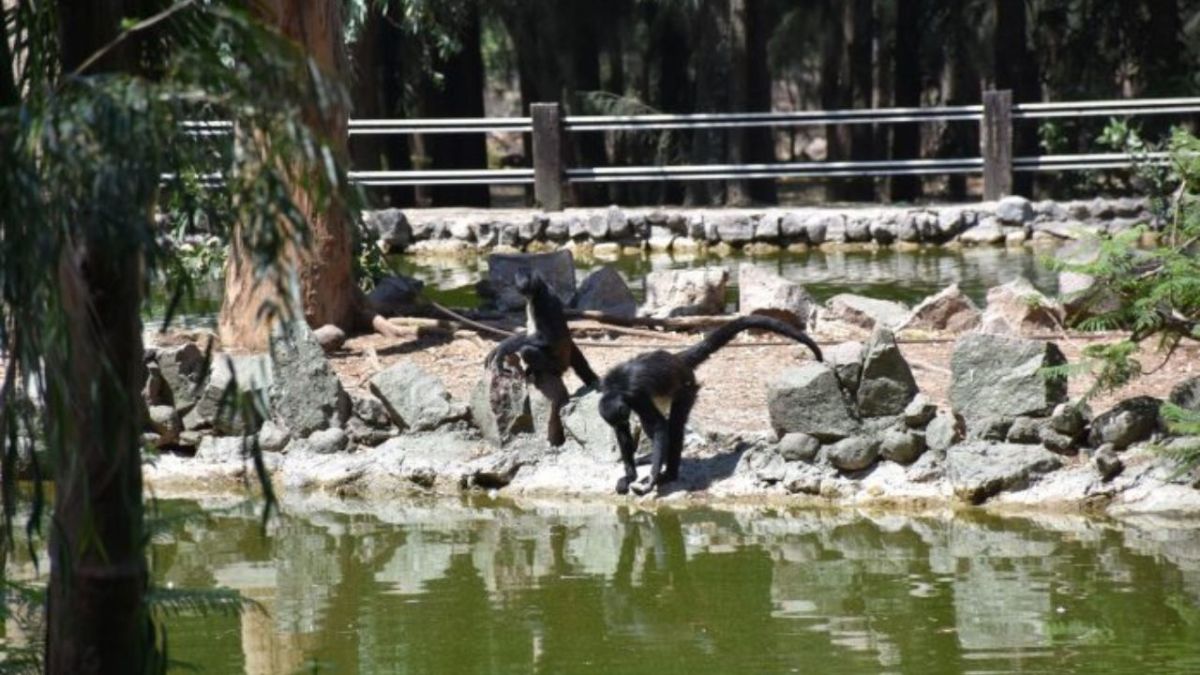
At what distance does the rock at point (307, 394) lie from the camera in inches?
510

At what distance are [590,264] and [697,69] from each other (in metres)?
9.15

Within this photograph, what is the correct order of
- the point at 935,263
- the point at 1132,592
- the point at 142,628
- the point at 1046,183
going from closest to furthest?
the point at 142,628, the point at 1132,592, the point at 935,263, the point at 1046,183

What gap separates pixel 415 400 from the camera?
12.9 meters

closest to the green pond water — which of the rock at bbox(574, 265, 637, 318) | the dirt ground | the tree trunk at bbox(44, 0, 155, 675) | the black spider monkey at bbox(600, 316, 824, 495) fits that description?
the black spider monkey at bbox(600, 316, 824, 495)

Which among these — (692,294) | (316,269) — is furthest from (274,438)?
(692,294)

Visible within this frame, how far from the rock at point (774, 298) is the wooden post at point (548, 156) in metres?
10.7

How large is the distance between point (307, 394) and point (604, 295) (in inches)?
148

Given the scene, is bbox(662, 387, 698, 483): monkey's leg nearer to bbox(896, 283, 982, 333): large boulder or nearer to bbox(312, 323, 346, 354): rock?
bbox(896, 283, 982, 333): large boulder

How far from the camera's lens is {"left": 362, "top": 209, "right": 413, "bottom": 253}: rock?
984 inches

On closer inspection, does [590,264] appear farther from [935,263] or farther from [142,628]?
[142,628]

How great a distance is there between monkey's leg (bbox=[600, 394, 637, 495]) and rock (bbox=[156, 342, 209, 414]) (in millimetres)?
3010

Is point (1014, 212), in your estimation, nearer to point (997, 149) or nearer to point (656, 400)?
point (997, 149)

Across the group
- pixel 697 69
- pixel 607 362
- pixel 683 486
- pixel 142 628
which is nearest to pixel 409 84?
pixel 697 69

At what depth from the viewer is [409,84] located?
112 ft
